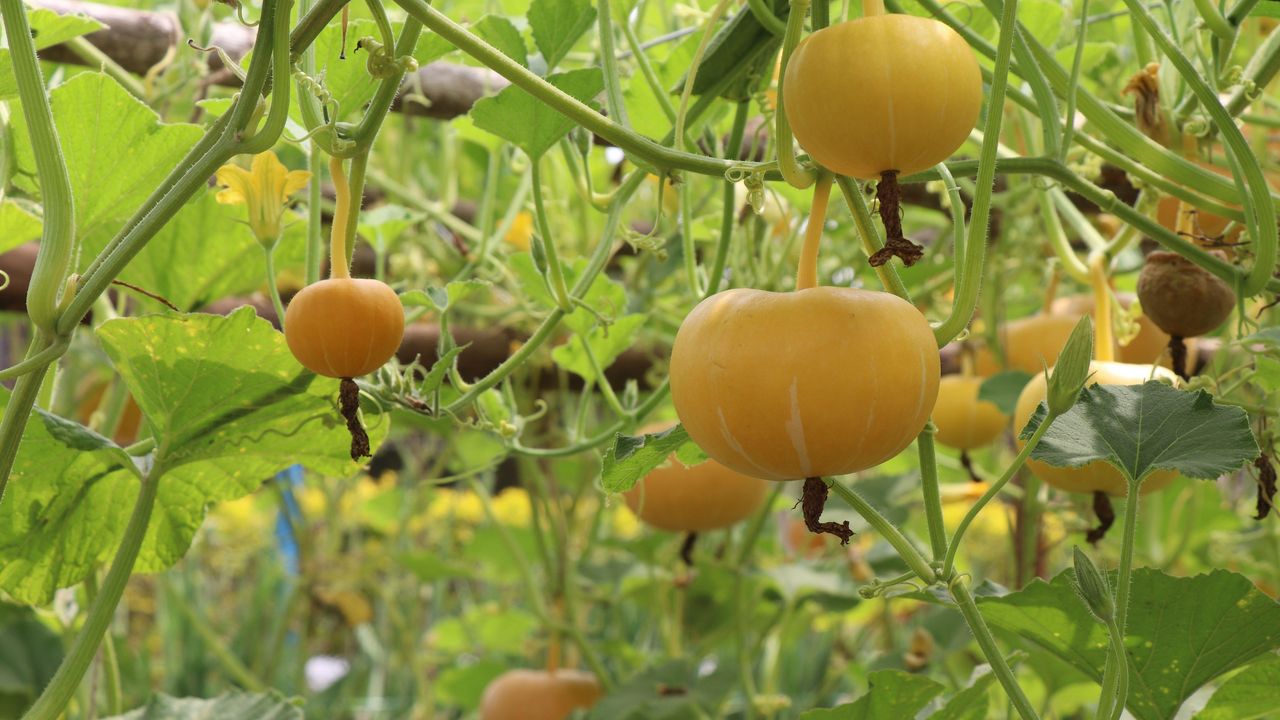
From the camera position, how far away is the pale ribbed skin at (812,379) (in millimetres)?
364

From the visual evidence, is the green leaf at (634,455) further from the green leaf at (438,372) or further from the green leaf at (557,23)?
the green leaf at (557,23)

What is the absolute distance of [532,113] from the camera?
56 centimetres

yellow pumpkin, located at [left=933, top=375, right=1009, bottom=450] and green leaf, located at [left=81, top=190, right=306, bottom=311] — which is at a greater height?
green leaf, located at [left=81, top=190, right=306, bottom=311]

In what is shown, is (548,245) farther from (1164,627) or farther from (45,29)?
(1164,627)

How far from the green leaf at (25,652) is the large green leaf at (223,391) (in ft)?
1.86

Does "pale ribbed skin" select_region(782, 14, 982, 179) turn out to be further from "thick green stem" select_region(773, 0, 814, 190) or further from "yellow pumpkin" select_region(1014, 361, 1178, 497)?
"yellow pumpkin" select_region(1014, 361, 1178, 497)

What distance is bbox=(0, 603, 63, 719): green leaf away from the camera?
1068 millimetres

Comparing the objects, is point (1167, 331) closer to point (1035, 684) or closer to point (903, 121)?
point (903, 121)

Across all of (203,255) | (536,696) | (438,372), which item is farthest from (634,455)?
Answer: (536,696)

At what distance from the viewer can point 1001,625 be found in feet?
1.99

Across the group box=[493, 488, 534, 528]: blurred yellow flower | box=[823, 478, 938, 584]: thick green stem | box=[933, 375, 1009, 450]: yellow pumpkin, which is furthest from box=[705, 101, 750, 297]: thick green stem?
box=[493, 488, 534, 528]: blurred yellow flower

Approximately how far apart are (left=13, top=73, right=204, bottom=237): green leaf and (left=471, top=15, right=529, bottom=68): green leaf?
0.50ft

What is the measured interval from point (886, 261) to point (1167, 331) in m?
0.28

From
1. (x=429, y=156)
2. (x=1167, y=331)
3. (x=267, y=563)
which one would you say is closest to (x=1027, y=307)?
(x=429, y=156)
